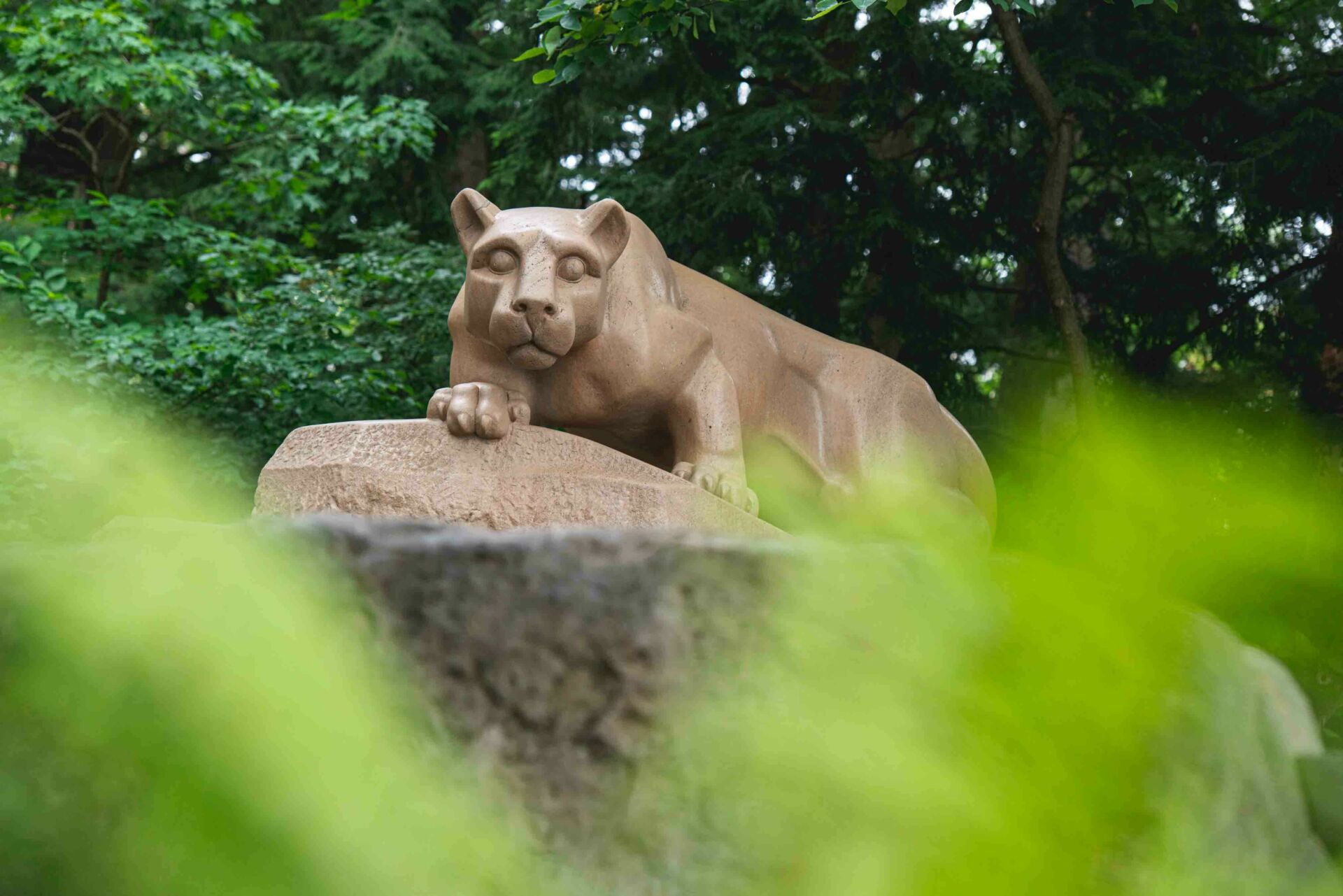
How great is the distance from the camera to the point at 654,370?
402 centimetres

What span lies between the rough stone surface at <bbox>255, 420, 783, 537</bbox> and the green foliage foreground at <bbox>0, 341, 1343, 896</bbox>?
2802mm

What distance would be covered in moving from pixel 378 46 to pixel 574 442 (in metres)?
7.18

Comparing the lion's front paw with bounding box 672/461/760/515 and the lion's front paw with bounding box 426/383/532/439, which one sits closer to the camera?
the lion's front paw with bounding box 426/383/532/439

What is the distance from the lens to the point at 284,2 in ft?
36.2

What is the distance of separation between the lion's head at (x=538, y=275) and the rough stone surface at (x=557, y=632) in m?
2.93

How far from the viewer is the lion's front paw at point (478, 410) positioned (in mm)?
Answer: 3742

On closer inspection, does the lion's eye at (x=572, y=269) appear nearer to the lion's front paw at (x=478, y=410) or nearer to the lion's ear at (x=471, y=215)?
the lion's ear at (x=471, y=215)

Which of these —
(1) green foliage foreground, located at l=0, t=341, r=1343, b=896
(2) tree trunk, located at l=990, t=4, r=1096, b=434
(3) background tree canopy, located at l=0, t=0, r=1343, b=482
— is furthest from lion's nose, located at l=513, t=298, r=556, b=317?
(2) tree trunk, located at l=990, t=4, r=1096, b=434

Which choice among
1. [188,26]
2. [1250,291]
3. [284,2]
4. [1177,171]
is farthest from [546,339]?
[284,2]

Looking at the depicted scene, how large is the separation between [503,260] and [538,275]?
0.39 feet

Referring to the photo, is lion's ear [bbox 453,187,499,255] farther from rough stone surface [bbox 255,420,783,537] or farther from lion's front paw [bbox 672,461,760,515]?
lion's front paw [bbox 672,461,760,515]


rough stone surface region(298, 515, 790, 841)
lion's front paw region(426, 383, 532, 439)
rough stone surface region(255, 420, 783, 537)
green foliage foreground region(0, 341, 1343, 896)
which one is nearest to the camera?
green foliage foreground region(0, 341, 1343, 896)

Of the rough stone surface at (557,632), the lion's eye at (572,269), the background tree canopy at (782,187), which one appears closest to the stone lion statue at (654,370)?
the lion's eye at (572,269)

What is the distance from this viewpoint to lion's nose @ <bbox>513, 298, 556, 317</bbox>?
3.69m
